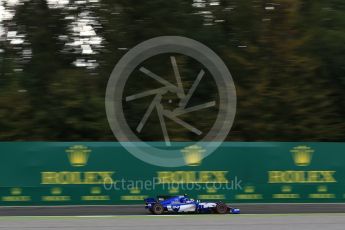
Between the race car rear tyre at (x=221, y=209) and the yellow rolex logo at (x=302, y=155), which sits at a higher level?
the yellow rolex logo at (x=302, y=155)

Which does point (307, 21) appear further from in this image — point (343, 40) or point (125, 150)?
point (125, 150)

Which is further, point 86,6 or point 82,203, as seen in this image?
point 86,6

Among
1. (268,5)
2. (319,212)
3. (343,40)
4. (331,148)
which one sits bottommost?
(319,212)

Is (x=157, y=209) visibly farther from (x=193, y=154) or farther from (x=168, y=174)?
(x=193, y=154)

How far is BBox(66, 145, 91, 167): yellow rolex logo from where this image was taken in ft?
50.0

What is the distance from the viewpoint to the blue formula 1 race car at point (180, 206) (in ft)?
43.3

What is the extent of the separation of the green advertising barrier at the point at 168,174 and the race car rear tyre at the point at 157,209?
1.81 m

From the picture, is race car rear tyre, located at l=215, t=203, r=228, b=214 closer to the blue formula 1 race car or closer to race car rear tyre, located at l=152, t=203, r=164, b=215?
the blue formula 1 race car

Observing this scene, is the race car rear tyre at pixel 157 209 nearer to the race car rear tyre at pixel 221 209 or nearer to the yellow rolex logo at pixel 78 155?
the race car rear tyre at pixel 221 209

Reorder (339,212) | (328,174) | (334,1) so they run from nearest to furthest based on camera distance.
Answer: (339,212) → (328,174) → (334,1)

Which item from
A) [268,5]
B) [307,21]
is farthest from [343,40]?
[268,5]

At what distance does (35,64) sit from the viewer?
23766 mm

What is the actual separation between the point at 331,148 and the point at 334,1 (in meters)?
11.6

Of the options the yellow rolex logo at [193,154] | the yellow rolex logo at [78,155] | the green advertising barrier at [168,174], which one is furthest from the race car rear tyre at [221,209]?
the yellow rolex logo at [78,155]
